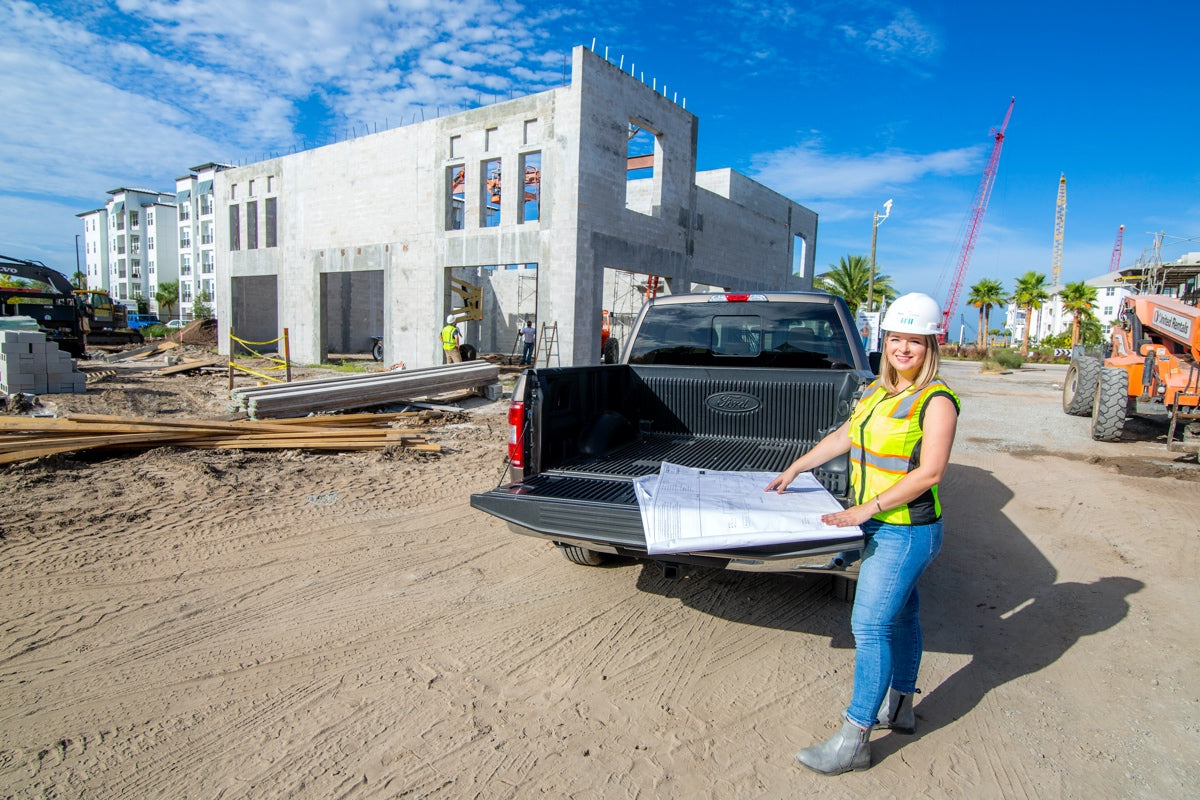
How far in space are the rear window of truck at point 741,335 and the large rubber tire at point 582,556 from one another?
6.07 ft

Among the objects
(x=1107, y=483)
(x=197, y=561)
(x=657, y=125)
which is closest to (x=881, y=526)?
(x=197, y=561)

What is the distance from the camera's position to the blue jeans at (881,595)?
2510 mm

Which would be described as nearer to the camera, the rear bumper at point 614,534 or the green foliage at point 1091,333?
the rear bumper at point 614,534

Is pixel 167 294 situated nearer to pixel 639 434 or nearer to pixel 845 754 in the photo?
pixel 639 434

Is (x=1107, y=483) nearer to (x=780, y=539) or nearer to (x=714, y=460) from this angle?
(x=714, y=460)

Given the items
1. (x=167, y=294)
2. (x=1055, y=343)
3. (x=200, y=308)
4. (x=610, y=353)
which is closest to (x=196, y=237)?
(x=167, y=294)

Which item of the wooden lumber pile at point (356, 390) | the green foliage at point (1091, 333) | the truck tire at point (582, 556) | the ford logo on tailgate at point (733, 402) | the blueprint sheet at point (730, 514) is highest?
the green foliage at point (1091, 333)

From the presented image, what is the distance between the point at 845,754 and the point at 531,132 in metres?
17.7

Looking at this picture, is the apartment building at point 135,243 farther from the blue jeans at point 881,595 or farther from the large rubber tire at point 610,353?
the blue jeans at point 881,595

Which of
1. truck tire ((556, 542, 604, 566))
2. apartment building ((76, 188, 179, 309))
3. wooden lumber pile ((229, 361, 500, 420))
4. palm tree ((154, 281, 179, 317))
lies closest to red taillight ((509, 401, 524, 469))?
truck tire ((556, 542, 604, 566))

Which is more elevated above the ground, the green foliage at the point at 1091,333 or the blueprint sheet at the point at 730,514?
the green foliage at the point at 1091,333

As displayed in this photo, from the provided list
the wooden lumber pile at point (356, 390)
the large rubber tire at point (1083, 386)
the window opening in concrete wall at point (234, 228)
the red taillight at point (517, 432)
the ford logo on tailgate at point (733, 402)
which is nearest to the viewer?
the red taillight at point (517, 432)

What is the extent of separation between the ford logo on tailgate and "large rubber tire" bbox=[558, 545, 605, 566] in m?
1.48

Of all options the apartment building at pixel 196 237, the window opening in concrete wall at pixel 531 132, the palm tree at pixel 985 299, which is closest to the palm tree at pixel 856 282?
the palm tree at pixel 985 299
